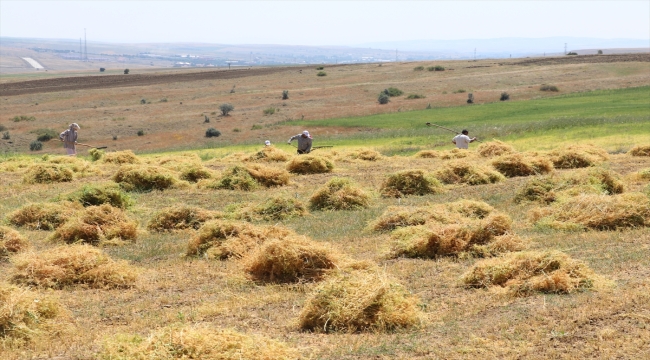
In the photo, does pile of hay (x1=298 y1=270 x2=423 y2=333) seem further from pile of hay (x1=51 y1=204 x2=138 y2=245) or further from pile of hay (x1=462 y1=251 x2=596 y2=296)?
pile of hay (x1=51 y1=204 x2=138 y2=245)

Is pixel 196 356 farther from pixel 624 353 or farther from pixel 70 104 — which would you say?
pixel 70 104

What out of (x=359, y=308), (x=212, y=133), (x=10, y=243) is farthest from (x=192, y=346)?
(x=212, y=133)

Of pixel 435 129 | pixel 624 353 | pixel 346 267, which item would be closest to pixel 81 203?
pixel 346 267

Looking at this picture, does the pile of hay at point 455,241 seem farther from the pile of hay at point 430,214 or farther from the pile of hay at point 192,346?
the pile of hay at point 192,346

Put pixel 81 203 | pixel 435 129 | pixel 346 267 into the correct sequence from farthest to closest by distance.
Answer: pixel 435 129 → pixel 81 203 → pixel 346 267

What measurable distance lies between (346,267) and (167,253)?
424 cm

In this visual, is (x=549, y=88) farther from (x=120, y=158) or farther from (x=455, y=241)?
(x=455, y=241)

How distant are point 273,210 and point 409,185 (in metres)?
3.98

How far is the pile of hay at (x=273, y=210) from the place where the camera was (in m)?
17.9

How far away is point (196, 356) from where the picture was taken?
26.5 feet

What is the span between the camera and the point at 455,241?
1393 centimetres

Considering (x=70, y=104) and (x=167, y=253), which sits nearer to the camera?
(x=167, y=253)

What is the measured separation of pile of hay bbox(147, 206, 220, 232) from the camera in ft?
56.8

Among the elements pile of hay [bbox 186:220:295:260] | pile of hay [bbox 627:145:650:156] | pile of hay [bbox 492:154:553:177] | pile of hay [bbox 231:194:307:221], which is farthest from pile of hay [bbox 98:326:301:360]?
pile of hay [bbox 627:145:650:156]
